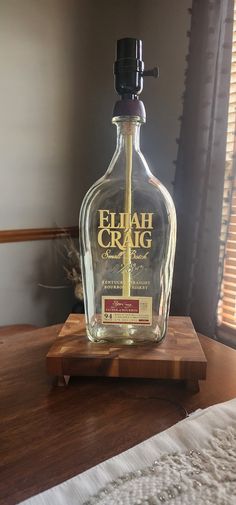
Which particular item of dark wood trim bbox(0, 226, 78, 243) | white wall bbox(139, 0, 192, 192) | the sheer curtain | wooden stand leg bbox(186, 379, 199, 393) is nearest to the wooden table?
wooden stand leg bbox(186, 379, 199, 393)

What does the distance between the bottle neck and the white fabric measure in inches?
13.9

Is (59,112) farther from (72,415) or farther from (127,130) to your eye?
(72,415)

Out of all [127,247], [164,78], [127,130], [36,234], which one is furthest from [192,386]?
[164,78]

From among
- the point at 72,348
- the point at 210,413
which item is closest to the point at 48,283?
the point at 72,348

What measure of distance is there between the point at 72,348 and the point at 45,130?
0.98m

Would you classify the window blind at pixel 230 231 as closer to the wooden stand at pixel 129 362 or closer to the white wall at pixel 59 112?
the white wall at pixel 59 112

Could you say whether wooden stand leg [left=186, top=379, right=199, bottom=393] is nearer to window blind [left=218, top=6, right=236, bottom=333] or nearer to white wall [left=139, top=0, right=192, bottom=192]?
window blind [left=218, top=6, right=236, bottom=333]

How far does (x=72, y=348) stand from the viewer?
533 mm

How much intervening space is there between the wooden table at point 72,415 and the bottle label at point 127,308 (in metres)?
0.08

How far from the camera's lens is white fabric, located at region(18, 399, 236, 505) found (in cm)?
33

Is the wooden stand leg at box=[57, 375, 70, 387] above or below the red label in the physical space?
below

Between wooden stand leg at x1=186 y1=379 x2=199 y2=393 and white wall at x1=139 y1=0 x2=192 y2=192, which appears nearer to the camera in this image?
wooden stand leg at x1=186 y1=379 x2=199 y2=393

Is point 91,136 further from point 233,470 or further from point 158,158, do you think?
point 233,470

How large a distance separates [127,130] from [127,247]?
0.16 metres
